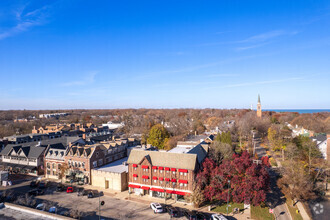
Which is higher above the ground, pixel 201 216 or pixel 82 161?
pixel 82 161

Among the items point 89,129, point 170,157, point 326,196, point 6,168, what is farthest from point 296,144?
point 89,129

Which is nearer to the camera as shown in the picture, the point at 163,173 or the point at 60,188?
the point at 163,173

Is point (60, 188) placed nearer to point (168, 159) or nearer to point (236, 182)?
point (168, 159)

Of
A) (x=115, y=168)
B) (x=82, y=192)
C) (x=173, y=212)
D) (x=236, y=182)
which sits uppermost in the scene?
(x=236, y=182)

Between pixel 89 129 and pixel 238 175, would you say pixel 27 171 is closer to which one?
pixel 238 175

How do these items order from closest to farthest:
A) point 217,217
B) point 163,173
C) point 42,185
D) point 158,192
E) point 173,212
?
point 217,217 < point 173,212 < point 163,173 < point 158,192 < point 42,185

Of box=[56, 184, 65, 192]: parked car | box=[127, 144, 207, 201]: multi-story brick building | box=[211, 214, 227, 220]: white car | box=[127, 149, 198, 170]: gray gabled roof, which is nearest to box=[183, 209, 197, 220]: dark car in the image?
box=[211, 214, 227, 220]: white car

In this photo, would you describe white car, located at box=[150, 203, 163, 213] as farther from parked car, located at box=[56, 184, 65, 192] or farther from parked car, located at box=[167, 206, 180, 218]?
parked car, located at box=[56, 184, 65, 192]

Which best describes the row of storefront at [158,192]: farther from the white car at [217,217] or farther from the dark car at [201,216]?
the white car at [217,217]

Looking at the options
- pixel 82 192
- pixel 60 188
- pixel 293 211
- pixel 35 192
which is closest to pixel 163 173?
pixel 82 192
